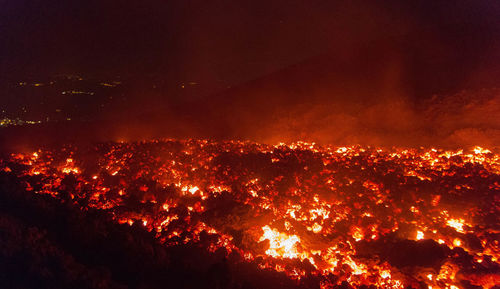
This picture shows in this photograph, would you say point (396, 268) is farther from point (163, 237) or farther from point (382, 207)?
point (163, 237)

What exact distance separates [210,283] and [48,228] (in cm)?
354

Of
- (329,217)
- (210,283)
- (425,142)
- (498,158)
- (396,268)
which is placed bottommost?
(210,283)

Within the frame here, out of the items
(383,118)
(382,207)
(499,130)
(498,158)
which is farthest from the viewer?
(383,118)

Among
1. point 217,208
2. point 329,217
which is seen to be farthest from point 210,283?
point 329,217

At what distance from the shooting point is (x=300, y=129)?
30.9 feet

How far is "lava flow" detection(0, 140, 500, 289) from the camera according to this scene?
15.6 ft

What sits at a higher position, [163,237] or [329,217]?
[329,217]

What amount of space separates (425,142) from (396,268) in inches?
189

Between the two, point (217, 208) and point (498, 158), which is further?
point (498, 158)

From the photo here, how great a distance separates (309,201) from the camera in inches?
242

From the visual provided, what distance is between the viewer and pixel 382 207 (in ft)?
19.3

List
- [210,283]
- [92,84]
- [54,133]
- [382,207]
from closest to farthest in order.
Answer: [210,283], [382,207], [54,133], [92,84]

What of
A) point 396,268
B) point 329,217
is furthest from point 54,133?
point 396,268

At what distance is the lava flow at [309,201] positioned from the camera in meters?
4.74
